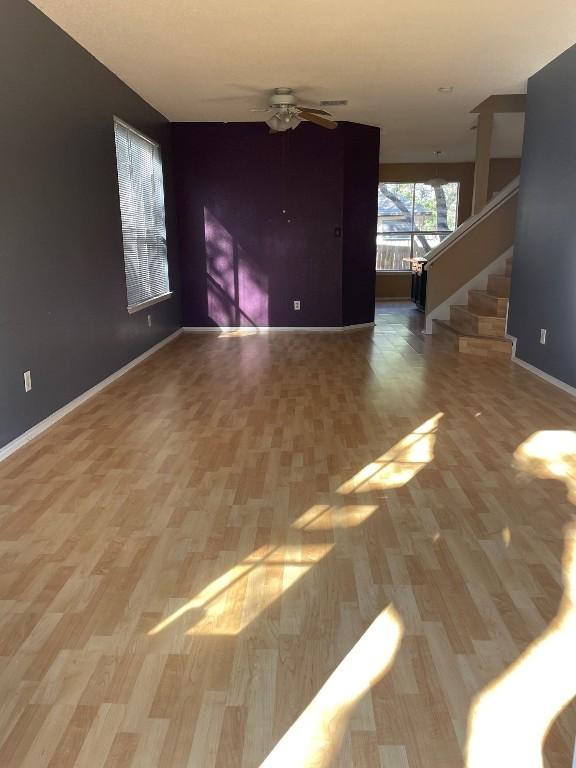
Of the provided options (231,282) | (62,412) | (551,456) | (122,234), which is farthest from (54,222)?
(231,282)

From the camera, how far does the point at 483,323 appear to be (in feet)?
21.1

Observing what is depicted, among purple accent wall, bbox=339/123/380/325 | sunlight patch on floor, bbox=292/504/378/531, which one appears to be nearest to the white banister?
purple accent wall, bbox=339/123/380/325

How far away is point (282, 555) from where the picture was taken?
2.29 metres

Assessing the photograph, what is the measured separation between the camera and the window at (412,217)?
11820 millimetres

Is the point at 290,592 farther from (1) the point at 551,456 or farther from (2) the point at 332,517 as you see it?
(1) the point at 551,456

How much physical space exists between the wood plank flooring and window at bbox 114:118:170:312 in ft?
7.74

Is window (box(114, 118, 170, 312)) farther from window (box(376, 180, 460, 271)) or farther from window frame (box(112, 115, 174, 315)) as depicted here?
window (box(376, 180, 460, 271))

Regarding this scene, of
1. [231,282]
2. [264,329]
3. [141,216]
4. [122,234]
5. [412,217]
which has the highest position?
[412,217]

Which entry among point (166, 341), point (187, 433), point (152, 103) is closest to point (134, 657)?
point (187, 433)

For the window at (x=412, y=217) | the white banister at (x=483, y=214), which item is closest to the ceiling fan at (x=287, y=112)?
the white banister at (x=483, y=214)

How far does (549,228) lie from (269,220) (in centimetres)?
379

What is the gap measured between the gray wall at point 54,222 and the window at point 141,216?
25 centimetres

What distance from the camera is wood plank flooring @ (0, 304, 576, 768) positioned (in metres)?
1.44

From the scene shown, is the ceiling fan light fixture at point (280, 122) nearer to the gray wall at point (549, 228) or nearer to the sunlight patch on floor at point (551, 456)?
the gray wall at point (549, 228)
